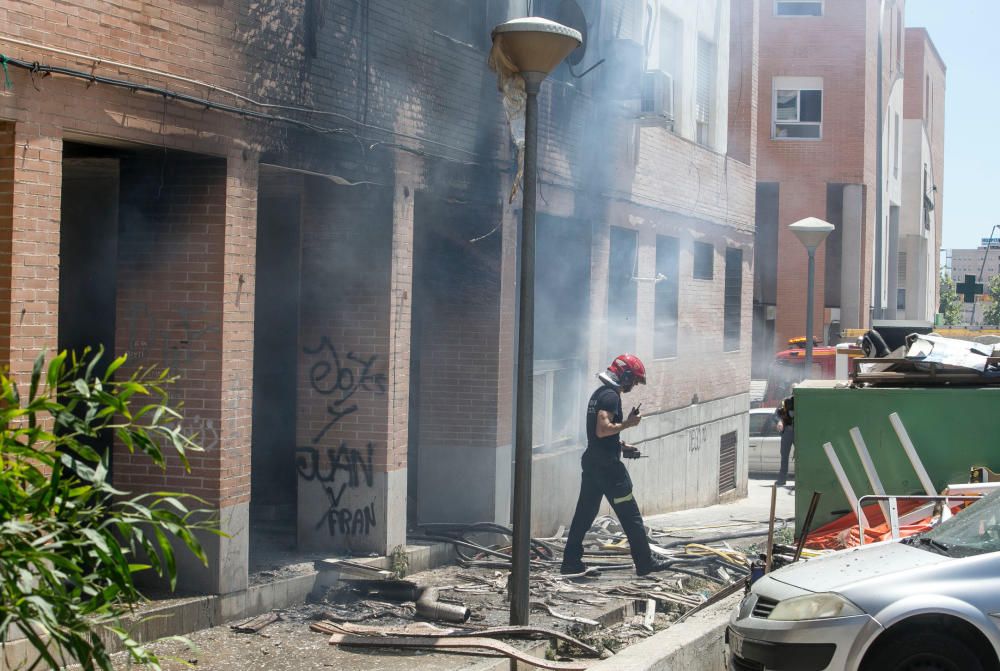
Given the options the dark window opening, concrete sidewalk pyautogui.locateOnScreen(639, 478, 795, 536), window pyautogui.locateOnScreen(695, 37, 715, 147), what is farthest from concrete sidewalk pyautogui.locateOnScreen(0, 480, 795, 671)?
window pyautogui.locateOnScreen(695, 37, 715, 147)

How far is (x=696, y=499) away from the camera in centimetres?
1802

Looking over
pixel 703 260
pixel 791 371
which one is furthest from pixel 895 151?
pixel 703 260

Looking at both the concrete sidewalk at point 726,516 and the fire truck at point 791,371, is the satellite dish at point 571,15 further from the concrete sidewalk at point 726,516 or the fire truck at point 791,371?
the fire truck at point 791,371

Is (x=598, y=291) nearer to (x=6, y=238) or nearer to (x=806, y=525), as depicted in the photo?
(x=806, y=525)

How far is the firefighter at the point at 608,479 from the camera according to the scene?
10.3 meters

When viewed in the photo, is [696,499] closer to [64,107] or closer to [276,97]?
[276,97]

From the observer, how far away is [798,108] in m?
36.4

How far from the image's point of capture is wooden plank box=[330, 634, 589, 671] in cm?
712

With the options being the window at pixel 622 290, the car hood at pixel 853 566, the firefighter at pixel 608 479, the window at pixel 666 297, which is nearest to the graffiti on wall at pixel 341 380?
the firefighter at pixel 608 479

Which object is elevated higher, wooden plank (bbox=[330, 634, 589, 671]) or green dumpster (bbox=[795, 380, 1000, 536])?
green dumpster (bbox=[795, 380, 1000, 536])

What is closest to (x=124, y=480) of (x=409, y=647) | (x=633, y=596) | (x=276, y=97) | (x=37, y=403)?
(x=409, y=647)

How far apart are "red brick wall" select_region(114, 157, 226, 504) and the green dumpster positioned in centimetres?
422

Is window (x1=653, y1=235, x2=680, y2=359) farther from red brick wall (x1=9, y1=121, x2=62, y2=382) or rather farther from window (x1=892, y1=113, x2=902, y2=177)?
window (x1=892, y1=113, x2=902, y2=177)

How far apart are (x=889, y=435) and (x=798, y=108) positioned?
1146 inches
